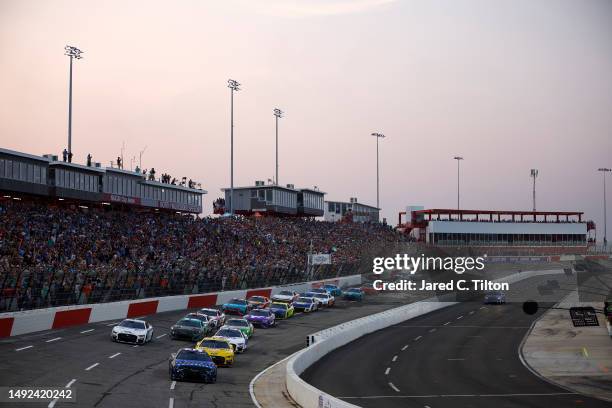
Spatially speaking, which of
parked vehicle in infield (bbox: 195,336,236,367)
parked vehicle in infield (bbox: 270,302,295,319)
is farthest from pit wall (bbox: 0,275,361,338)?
parked vehicle in infield (bbox: 195,336,236,367)

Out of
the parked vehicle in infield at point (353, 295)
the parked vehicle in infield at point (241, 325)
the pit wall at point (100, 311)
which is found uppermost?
the pit wall at point (100, 311)

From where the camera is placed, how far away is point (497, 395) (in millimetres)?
25109

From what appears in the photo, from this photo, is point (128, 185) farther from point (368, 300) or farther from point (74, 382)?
point (74, 382)

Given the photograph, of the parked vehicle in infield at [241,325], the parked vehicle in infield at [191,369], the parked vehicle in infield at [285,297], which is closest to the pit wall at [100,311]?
the parked vehicle in infield at [285,297]

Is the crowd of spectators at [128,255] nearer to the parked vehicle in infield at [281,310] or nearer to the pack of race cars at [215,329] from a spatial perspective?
the pack of race cars at [215,329]

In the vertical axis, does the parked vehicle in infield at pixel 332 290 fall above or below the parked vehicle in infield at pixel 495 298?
above

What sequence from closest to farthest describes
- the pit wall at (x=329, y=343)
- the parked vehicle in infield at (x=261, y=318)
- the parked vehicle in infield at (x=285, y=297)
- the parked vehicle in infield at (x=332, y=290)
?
the pit wall at (x=329, y=343) < the parked vehicle in infield at (x=261, y=318) < the parked vehicle in infield at (x=285, y=297) < the parked vehicle in infield at (x=332, y=290)

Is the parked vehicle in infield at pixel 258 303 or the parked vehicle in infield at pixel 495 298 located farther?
the parked vehicle in infield at pixel 495 298

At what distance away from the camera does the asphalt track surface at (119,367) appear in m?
Answer: 21.4

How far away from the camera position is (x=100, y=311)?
3878 centimetres

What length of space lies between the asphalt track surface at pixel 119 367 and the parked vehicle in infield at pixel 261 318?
2.62 meters

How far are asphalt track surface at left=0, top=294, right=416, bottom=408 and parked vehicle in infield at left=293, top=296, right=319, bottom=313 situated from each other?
1238cm

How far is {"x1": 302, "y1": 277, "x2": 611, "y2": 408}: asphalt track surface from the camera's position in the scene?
24.1m

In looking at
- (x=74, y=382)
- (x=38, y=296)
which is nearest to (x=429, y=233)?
(x=38, y=296)
